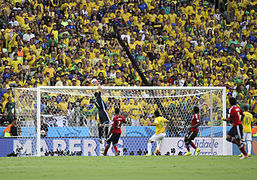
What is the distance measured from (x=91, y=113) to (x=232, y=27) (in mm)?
11775

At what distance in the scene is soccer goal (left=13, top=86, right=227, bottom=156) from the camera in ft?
56.4

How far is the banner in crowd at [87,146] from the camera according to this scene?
1728 centimetres

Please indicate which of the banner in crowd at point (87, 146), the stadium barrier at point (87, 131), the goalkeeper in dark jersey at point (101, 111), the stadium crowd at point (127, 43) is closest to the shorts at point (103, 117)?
the goalkeeper in dark jersey at point (101, 111)

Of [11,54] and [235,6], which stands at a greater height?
[235,6]

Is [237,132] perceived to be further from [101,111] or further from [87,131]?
[87,131]

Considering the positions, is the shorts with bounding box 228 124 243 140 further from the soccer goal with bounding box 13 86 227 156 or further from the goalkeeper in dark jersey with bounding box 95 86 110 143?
the goalkeeper in dark jersey with bounding box 95 86 110 143

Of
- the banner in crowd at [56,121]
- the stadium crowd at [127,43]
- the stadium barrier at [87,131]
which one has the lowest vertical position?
the stadium barrier at [87,131]

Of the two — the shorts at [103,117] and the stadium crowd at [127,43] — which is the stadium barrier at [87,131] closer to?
the stadium crowd at [127,43]

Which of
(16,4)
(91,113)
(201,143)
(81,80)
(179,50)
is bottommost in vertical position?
(201,143)

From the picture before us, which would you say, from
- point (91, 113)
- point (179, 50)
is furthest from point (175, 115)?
point (179, 50)

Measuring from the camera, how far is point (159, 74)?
22031 mm

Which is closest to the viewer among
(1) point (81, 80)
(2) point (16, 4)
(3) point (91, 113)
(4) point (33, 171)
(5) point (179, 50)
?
(4) point (33, 171)

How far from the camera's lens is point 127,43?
22984 mm

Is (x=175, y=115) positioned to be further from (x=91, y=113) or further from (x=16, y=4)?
(x=16, y=4)
